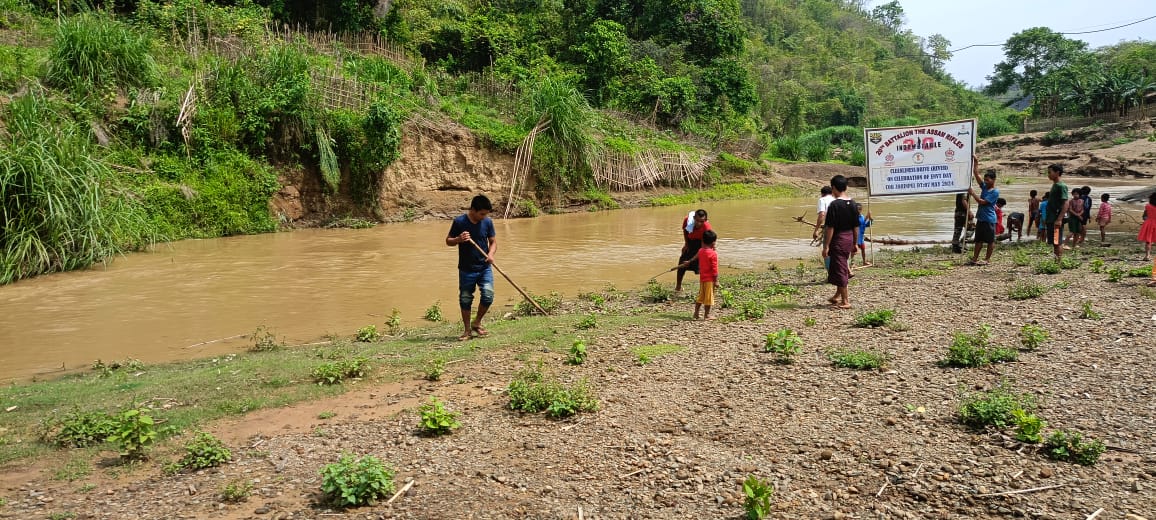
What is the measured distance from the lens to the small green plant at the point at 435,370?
5477 mm

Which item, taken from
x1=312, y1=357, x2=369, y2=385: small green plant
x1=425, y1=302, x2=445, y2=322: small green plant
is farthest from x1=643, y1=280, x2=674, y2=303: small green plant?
x1=312, y1=357, x2=369, y2=385: small green plant

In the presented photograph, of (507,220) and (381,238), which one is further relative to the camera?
(507,220)

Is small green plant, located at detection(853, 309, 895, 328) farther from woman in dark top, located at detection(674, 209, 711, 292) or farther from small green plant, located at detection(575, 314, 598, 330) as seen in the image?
small green plant, located at detection(575, 314, 598, 330)

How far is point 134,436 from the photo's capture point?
407 cm

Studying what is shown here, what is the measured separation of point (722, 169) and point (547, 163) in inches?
430

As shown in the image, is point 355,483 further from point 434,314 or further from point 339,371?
point 434,314

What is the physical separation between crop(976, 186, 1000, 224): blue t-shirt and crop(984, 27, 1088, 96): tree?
6384 centimetres

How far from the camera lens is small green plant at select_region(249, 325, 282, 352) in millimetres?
7184

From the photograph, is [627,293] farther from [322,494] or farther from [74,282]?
[74,282]

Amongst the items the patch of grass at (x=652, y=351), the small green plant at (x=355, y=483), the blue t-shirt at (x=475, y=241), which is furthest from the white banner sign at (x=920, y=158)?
the small green plant at (x=355, y=483)

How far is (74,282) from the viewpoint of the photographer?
10.7 meters

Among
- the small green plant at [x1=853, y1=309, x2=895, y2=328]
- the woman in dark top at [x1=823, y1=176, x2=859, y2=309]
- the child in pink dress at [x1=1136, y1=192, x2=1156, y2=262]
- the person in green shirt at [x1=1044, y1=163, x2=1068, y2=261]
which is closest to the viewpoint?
the small green plant at [x1=853, y1=309, x2=895, y2=328]

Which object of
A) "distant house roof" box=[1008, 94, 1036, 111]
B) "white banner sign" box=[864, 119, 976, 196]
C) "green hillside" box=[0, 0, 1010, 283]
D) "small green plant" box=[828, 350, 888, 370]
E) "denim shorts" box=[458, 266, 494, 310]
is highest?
"distant house roof" box=[1008, 94, 1036, 111]

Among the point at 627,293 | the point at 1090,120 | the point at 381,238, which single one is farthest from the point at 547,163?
the point at 1090,120
